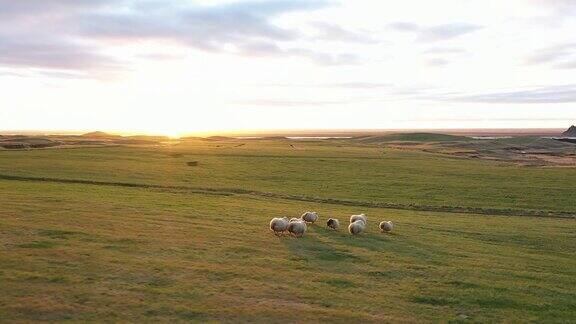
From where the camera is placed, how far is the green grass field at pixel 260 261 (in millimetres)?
16500

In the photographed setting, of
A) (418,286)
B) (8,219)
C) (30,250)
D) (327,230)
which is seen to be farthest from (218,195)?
(418,286)

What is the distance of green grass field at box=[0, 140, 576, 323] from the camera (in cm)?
1650

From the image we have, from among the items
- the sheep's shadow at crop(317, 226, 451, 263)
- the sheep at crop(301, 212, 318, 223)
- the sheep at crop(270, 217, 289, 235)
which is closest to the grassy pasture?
the sheep at crop(301, 212, 318, 223)

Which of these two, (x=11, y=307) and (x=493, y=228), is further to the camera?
(x=493, y=228)

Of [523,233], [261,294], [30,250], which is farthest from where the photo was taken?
[523,233]

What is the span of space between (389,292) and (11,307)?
40.2 ft

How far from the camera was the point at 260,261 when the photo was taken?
21906mm

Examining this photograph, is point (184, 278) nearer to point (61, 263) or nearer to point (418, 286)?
point (61, 263)

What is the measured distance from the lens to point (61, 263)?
1955 centimetres

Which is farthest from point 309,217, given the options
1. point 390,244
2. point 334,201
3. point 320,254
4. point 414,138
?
point 414,138

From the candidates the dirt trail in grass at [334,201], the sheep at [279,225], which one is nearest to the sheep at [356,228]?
the sheep at [279,225]

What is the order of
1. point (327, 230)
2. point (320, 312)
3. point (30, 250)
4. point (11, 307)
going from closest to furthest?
point (11, 307)
point (320, 312)
point (30, 250)
point (327, 230)

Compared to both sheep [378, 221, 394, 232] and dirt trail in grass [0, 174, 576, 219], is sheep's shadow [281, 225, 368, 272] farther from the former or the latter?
dirt trail in grass [0, 174, 576, 219]

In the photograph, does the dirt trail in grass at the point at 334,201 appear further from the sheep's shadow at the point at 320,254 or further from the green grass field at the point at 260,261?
the sheep's shadow at the point at 320,254
